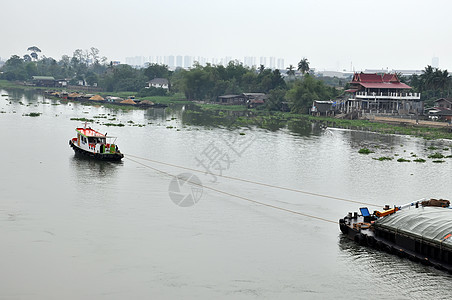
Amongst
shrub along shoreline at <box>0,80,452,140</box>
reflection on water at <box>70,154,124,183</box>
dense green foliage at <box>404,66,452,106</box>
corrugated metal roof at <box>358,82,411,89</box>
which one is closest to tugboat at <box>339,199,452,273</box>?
reflection on water at <box>70,154,124,183</box>

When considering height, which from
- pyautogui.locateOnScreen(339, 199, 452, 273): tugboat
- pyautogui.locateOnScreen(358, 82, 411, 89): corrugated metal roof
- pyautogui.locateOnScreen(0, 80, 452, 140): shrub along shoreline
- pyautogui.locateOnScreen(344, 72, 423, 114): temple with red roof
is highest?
pyautogui.locateOnScreen(358, 82, 411, 89): corrugated metal roof

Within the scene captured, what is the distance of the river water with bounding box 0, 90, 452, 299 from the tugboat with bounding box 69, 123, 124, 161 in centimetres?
90

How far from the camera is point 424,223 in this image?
23547 millimetres

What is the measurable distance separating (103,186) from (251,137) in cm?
3391

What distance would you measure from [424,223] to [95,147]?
98.2 feet

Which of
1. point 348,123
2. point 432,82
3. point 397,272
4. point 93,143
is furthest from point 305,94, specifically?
point 397,272

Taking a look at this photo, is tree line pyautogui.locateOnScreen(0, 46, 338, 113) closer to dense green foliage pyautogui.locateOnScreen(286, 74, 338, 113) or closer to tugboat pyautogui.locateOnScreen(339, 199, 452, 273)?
dense green foliage pyautogui.locateOnScreen(286, 74, 338, 113)

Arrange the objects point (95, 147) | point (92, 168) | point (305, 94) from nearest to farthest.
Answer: point (92, 168), point (95, 147), point (305, 94)

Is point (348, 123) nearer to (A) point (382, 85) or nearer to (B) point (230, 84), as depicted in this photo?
(A) point (382, 85)

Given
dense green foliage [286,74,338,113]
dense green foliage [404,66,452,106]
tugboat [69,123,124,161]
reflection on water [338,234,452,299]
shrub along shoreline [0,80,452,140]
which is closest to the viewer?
reflection on water [338,234,452,299]

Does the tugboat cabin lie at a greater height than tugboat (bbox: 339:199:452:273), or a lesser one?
greater

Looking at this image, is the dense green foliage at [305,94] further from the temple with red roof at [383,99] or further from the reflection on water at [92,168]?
the reflection on water at [92,168]

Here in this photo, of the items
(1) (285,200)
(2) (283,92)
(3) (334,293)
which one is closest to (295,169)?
(1) (285,200)

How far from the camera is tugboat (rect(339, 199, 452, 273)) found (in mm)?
22250
